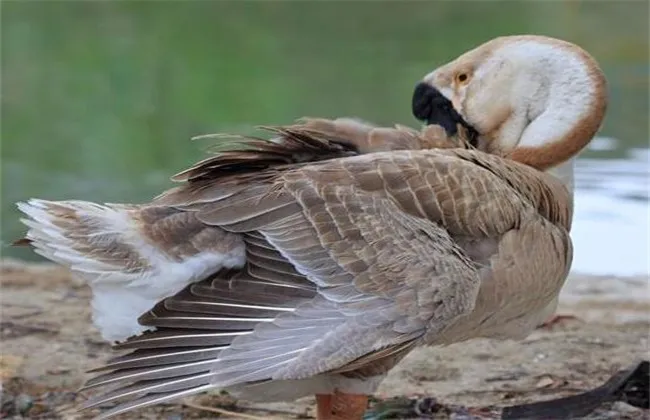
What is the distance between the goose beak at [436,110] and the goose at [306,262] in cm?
68

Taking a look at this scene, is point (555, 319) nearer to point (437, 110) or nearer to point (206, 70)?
point (437, 110)

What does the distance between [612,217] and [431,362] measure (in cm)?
417

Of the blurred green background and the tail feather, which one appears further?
the blurred green background

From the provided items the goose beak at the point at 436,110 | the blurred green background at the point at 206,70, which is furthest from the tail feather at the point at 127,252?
the blurred green background at the point at 206,70

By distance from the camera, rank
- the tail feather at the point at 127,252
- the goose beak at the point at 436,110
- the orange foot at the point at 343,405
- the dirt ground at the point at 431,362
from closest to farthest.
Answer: the tail feather at the point at 127,252, the orange foot at the point at 343,405, the goose beak at the point at 436,110, the dirt ground at the point at 431,362

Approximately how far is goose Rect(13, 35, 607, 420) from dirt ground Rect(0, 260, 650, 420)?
1147 millimetres

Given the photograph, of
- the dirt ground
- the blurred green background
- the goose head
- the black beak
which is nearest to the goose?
the goose head

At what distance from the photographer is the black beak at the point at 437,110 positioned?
601 centimetres

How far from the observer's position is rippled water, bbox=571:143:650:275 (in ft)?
31.8

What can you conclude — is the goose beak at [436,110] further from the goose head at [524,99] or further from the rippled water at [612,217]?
the rippled water at [612,217]

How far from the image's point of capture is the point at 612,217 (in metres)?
10.6

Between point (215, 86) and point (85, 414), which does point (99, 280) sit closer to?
point (85, 414)

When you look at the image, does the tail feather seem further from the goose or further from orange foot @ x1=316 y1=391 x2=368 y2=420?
orange foot @ x1=316 y1=391 x2=368 y2=420

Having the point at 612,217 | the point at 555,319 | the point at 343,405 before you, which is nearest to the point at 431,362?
the point at 555,319
